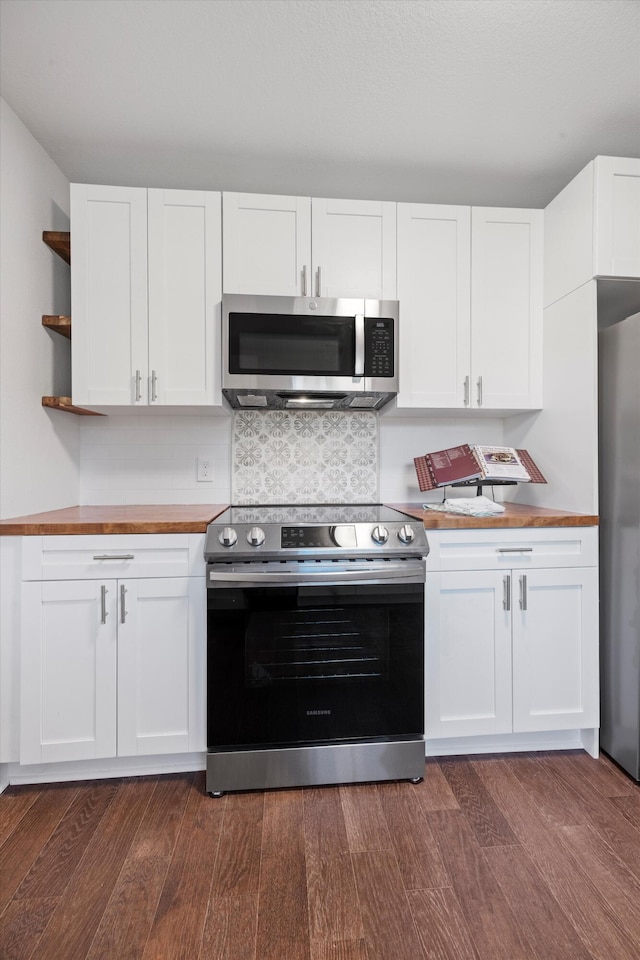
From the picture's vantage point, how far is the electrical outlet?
245 cm

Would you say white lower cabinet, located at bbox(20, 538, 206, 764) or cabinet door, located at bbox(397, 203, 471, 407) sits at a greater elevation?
cabinet door, located at bbox(397, 203, 471, 407)

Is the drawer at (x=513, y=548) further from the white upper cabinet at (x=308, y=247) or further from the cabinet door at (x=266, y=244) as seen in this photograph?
the cabinet door at (x=266, y=244)

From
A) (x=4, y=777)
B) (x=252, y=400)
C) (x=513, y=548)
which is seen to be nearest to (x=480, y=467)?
(x=513, y=548)

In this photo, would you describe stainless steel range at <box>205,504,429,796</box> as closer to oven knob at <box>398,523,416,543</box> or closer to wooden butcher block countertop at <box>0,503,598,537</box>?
oven knob at <box>398,523,416,543</box>

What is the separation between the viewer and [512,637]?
1.90 metres

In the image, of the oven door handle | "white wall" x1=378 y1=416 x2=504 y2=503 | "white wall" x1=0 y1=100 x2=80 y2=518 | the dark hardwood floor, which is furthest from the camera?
"white wall" x1=378 y1=416 x2=504 y2=503


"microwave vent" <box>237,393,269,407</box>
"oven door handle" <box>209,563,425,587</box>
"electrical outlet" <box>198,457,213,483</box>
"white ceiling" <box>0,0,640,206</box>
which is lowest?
"oven door handle" <box>209,563,425,587</box>

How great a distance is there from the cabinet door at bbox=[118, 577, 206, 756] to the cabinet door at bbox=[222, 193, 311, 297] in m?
1.31

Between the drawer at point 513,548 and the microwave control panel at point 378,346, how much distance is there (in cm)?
75

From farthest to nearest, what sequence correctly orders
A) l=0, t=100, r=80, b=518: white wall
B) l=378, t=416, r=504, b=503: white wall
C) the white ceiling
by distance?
l=378, t=416, r=504, b=503: white wall
l=0, t=100, r=80, b=518: white wall
the white ceiling

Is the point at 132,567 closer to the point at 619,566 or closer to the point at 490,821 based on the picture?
the point at 490,821

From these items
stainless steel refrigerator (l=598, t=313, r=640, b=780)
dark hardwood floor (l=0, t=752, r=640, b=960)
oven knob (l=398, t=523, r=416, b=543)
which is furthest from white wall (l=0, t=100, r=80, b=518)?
stainless steel refrigerator (l=598, t=313, r=640, b=780)

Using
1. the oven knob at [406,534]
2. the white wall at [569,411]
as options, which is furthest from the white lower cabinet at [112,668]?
the white wall at [569,411]

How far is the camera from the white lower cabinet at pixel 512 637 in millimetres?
1873
